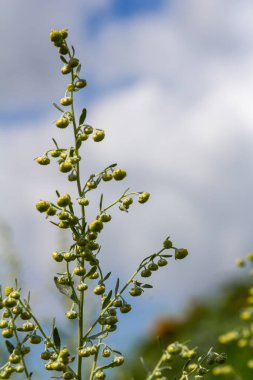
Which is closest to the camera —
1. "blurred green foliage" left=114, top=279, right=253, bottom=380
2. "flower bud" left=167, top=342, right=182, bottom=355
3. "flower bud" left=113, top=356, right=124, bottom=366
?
"flower bud" left=167, top=342, right=182, bottom=355

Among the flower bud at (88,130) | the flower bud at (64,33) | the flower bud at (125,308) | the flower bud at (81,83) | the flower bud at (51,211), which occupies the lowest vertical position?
the flower bud at (125,308)

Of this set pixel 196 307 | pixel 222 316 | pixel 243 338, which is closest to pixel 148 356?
pixel 196 307

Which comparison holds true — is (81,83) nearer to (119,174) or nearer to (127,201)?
(119,174)

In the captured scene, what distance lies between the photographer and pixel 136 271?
3.43 meters

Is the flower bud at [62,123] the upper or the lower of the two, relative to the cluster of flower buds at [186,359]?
upper

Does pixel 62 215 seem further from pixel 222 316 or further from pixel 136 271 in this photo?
pixel 222 316

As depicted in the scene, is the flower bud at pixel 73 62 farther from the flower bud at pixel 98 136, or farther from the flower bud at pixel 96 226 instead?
the flower bud at pixel 96 226

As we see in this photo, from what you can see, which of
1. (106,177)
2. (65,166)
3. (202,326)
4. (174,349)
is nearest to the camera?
(174,349)

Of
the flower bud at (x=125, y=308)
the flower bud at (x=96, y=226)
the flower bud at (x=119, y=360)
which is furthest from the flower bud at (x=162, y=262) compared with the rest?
the flower bud at (x=119, y=360)

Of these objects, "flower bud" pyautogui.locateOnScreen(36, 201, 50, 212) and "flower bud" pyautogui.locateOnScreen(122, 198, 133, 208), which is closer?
"flower bud" pyautogui.locateOnScreen(36, 201, 50, 212)

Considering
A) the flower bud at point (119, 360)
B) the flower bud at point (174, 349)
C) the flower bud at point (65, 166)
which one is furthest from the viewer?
the flower bud at point (119, 360)

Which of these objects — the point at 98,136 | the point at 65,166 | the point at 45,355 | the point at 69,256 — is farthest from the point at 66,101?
the point at 45,355

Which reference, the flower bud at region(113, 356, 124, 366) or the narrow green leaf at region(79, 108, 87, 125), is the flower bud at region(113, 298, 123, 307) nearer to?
the flower bud at region(113, 356, 124, 366)

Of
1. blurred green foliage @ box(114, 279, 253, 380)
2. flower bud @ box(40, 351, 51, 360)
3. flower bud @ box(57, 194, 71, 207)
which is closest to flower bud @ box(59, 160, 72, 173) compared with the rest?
flower bud @ box(57, 194, 71, 207)
